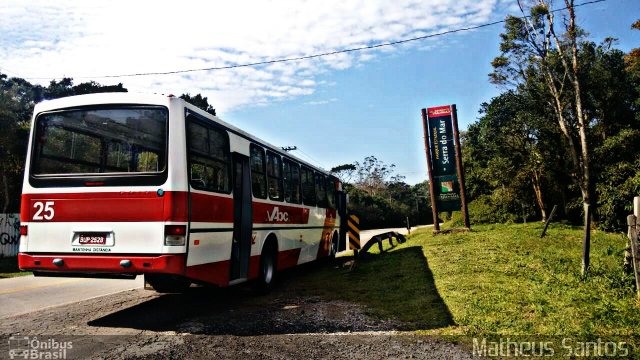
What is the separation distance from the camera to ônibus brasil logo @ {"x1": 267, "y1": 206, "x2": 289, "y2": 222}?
9.20m

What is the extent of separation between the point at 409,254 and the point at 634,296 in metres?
6.90

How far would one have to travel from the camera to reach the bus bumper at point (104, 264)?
19.0 ft

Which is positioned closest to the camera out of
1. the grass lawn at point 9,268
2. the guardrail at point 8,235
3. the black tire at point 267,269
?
the black tire at point 267,269

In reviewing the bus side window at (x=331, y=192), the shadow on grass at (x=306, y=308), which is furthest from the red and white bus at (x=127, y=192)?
the bus side window at (x=331, y=192)

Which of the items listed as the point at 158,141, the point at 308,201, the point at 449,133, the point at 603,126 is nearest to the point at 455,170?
the point at 449,133

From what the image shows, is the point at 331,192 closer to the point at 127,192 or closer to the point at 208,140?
the point at 208,140

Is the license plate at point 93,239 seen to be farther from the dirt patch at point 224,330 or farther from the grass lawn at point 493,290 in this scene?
the grass lawn at point 493,290

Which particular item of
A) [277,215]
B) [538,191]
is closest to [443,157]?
[277,215]

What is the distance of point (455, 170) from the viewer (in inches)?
733

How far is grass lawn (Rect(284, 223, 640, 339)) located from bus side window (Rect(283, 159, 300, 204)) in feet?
6.89

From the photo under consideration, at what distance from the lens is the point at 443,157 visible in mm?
18672

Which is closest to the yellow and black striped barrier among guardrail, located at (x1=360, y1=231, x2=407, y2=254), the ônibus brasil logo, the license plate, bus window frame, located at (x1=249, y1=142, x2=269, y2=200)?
guardrail, located at (x1=360, y1=231, x2=407, y2=254)

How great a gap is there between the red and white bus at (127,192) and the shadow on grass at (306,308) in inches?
25.1

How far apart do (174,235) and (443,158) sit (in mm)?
14937
